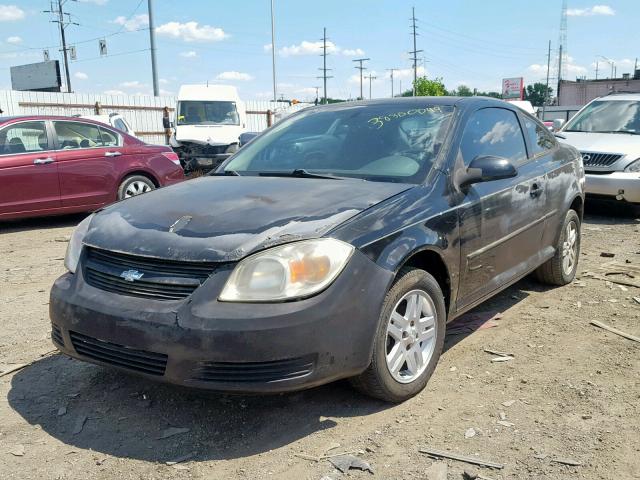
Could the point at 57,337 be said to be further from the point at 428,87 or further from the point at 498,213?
the point at 428,87

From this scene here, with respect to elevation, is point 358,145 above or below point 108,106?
below

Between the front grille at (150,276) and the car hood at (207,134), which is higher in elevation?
the car hood at (207,134)

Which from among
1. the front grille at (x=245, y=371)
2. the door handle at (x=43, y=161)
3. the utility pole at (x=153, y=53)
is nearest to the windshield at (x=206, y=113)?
the door handle at (x=43, y=161)

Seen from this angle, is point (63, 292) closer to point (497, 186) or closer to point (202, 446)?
point (202, 446)

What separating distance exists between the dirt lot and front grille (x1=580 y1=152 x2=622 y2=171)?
514 centimetres

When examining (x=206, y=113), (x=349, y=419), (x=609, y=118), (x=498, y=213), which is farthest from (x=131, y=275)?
(x=206, y=113)

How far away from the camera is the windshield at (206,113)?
16.5m

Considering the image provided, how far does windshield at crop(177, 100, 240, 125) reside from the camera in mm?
16516

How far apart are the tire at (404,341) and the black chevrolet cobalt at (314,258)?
0.03 ft

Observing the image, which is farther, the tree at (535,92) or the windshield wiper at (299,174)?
the tree at (535,92)

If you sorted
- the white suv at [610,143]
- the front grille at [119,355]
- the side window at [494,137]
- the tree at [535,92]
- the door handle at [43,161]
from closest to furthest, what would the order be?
the front grille at [119,355] → the side window at [494,137] → the door handle at [43,161] → the white suv at [610,143] → the tree at [535,92]

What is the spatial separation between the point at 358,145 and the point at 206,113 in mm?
13378

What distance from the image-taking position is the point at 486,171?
144 inches

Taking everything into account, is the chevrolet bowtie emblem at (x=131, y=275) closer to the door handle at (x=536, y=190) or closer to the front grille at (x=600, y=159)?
the door handle at (x=536, y=190)
